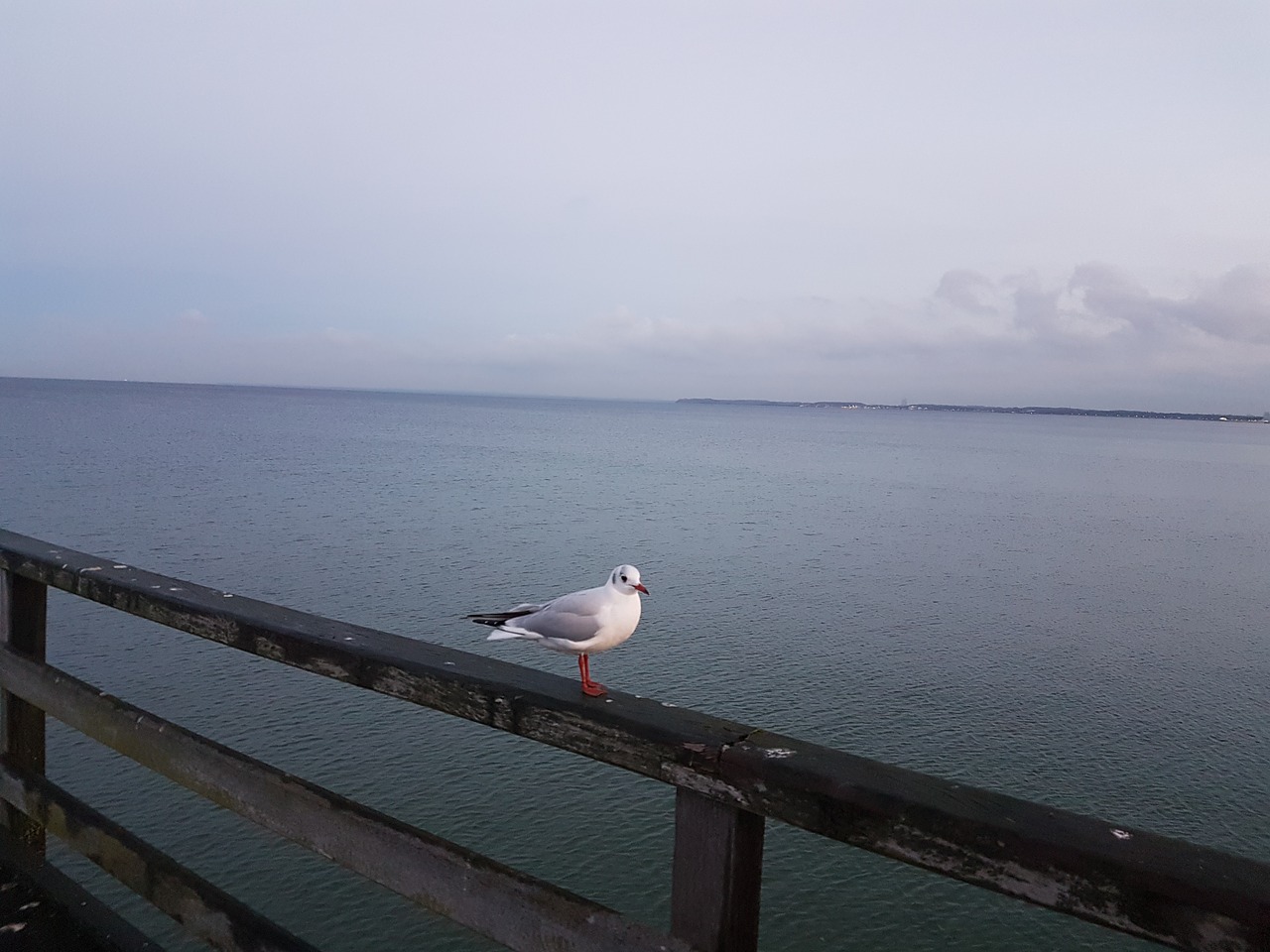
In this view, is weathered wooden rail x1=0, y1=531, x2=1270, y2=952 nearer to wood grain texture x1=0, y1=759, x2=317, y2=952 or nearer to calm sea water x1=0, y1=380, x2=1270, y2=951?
wood grain texture x1=0, y1=759, x2=317, y2=952

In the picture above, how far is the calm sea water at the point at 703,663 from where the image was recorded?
38.2ft

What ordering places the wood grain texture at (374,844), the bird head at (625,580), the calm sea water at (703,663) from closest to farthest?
1. the wood grain texture at (374,844)
2. the bird head at (625,580)
3. the calm sea water at (703,663)

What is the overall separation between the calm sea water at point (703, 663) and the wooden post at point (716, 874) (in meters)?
9.73

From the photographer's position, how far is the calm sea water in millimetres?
11648

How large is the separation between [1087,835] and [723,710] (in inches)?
586

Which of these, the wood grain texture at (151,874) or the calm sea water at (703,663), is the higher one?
the wood grain texture at (151,874)

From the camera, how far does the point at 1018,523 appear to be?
146 ft

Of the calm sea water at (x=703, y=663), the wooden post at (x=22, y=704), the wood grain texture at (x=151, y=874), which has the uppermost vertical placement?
the wooden post at (x=22, y=704)

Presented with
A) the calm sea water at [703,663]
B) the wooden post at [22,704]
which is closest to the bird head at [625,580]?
the wooden post at [22,704]

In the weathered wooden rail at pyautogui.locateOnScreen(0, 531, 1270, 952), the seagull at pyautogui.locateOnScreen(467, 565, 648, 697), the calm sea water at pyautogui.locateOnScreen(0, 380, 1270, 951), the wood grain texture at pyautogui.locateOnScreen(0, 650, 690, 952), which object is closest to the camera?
the weathered wooden rail at pyautogui.locateOnScreen(0, 531, 1270, 952)

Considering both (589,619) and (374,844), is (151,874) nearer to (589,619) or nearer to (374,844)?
(374,844)

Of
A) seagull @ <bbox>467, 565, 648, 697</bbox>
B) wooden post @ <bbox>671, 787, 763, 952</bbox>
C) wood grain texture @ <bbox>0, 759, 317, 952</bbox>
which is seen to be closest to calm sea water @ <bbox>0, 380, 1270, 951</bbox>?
wood grain texture @ <bbox>0, 759, 317, 952</bbox>

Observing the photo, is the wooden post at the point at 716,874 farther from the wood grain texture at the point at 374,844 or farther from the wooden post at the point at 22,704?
the wooden post at the point at 22,704

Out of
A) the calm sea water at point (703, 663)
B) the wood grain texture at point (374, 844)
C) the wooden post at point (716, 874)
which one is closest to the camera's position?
the wooden post at point (716, 874)
